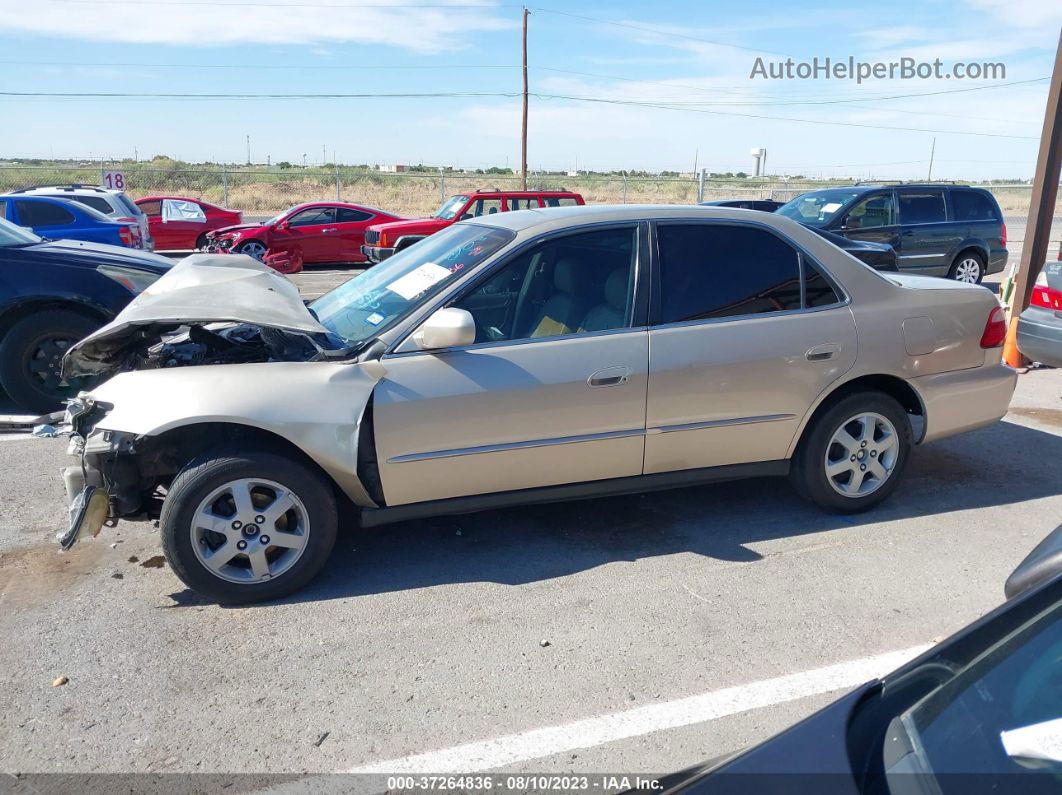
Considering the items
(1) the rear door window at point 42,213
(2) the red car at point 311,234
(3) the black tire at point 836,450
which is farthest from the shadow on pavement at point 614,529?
(2) the red car at point 311,234

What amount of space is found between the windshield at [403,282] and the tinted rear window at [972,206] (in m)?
11.3

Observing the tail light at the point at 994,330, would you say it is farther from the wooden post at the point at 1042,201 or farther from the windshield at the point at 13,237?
the windshield at the point at 13,237

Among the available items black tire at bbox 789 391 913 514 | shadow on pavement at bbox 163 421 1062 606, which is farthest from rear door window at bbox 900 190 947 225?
black tire at bbox 789 391 913 514

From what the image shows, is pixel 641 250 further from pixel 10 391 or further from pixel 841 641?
pixel 10 391

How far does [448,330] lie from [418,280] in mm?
641

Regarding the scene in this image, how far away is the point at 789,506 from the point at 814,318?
44.1 inches

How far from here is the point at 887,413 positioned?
4.75m

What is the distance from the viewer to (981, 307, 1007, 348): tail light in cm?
503

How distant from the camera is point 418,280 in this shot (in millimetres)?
4367

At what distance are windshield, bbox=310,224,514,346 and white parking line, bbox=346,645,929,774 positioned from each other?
193 cm

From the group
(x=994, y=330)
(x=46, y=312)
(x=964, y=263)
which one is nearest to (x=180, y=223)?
(x=46, y=312)

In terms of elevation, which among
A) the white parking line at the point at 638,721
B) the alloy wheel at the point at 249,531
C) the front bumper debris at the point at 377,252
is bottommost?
the white parking line at the point at 638,721

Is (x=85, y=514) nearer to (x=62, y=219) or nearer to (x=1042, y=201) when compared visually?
(x=1042, y=201)

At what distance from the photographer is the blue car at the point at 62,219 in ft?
43.3
